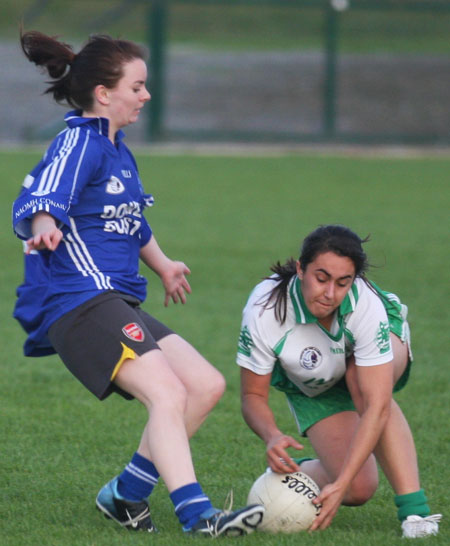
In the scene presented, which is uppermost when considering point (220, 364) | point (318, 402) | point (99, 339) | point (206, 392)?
point (99, 339)

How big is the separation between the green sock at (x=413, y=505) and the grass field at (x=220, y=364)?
0.09m

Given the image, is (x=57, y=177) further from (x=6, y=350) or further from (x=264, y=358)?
(x=6, y=350)

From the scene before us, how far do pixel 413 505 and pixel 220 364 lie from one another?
3088 millimetres

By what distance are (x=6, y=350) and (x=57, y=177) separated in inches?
145

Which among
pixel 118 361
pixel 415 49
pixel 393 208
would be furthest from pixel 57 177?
pixel 415 49

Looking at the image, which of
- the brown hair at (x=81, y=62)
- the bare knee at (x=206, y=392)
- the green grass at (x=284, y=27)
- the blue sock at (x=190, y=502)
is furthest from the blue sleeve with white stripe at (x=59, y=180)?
the green grass at (x=284, y=27)

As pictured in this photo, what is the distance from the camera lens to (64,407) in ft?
18.9

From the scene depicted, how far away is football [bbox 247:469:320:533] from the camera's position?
150 inches

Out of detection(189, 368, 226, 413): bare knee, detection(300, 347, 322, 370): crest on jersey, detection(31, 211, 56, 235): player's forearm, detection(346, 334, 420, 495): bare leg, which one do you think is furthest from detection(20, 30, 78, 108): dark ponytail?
detection(346, 334, 420, 495): bare leg

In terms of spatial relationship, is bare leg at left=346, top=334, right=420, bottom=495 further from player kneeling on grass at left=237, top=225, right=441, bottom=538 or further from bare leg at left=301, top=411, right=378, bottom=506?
bare leg at left=301, top=411, right=378, bottom=506

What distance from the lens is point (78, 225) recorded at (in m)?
3.85

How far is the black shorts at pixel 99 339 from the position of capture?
3.66 meters

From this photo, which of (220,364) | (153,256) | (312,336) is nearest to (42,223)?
(153,256)

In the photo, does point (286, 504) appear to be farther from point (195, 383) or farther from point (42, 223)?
point (42, 223)
